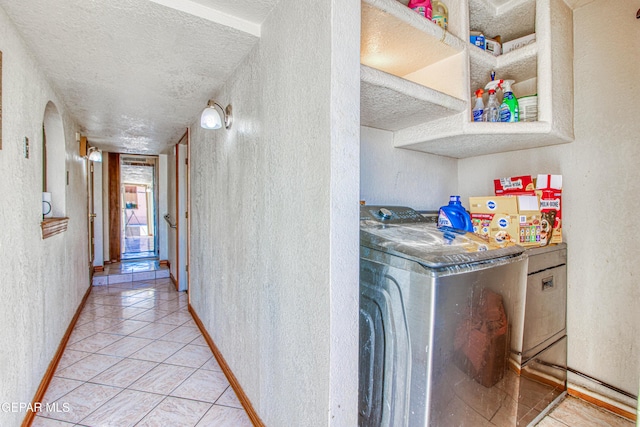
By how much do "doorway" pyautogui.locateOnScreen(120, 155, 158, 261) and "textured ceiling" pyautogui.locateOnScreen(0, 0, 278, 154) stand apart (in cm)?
322

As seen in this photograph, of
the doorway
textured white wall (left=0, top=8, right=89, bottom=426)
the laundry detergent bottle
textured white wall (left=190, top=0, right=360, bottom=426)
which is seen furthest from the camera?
the doorway

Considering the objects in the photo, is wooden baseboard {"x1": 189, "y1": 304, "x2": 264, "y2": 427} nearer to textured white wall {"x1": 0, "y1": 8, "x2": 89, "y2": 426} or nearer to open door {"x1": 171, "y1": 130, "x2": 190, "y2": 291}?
textured white wall {"x1": 0, "y1": 8, "x2": 89, "y2": 426}

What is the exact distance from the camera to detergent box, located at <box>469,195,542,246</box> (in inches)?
60.6

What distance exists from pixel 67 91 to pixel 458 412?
3.18 meters

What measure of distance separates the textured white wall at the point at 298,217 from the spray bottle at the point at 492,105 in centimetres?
108

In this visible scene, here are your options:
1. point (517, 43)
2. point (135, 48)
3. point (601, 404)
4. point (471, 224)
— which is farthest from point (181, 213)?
point (601, 404)

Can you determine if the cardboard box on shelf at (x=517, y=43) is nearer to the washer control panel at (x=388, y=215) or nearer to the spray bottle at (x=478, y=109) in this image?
the spray bottle at (x=478, y=109)

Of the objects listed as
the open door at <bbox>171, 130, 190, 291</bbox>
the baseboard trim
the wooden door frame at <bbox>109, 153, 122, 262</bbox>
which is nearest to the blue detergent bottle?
the baseboard trim

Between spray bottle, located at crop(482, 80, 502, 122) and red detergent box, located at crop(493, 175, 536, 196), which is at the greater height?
spray bottle, located at crop(482, 80, 502, 122)

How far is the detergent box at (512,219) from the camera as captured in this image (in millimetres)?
1539

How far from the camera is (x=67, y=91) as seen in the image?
223cm

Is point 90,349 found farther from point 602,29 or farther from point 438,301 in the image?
point 602,29

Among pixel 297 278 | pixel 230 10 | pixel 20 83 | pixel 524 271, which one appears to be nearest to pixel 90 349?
pixel 20 83

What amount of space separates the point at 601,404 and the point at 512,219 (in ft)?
3.98
